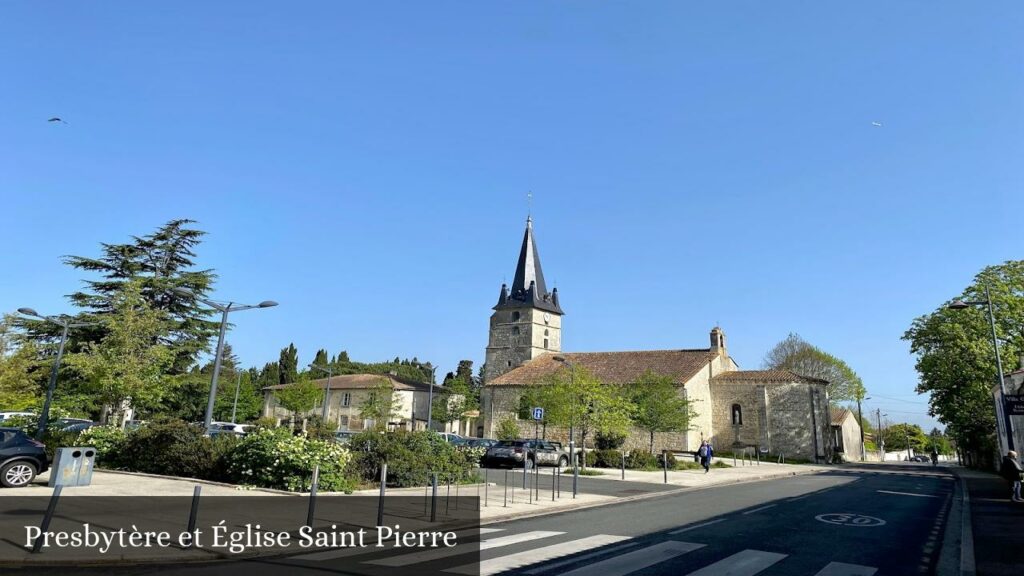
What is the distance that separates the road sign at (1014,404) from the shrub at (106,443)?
2721 cm

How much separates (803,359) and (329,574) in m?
62.5

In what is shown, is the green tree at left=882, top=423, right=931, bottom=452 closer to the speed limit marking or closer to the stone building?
the stone building

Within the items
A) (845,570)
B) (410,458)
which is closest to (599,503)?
(410,458)

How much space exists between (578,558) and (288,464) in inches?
350

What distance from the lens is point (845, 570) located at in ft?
24.0

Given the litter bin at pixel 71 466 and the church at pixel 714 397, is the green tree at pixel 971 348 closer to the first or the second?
the church at pixel 714 397

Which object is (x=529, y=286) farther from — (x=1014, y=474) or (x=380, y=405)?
(x=1014, y=474)

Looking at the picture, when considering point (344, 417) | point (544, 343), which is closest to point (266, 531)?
point (544, 343)

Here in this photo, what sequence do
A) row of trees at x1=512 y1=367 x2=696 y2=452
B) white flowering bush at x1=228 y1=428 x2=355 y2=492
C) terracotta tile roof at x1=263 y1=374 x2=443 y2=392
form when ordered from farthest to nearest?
terracotta tile roof at x1=263 y1=374 x2=443 y2=392 → row of trees at x1=512 y1=367 x2=696 y2=452 → white flowering bush at x1=228 y1=428 x2=355 y2=492

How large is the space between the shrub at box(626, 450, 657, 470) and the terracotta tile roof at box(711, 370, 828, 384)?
78.4 feet

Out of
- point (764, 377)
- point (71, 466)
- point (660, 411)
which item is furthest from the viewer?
point (764, 377)

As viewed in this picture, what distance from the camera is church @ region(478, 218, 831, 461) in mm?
45969

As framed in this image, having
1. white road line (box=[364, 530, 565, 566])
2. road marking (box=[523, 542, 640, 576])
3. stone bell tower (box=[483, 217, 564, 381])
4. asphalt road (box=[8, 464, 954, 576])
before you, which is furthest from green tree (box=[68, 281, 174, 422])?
stone bell tower (box=[483, 217, 564, 381])

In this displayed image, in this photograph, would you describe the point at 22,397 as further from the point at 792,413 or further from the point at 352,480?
the point at 792,413
